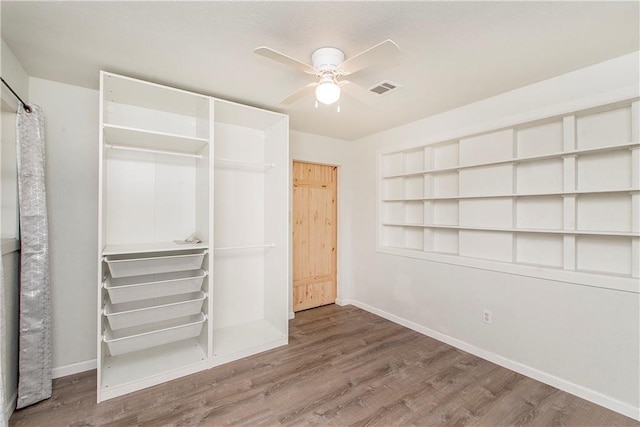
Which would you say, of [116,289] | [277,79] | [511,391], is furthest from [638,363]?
[116,289]

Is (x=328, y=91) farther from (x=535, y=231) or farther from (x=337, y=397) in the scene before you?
(x=337, y=397)

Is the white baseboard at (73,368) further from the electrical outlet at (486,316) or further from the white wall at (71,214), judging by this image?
the electrical outlet at (486,316)

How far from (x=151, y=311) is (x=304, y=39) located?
7.66ft

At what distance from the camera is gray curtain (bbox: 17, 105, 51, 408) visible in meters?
2.00

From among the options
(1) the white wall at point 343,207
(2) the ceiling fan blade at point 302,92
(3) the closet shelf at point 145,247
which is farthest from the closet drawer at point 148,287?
(1) the white wall at point 343,207

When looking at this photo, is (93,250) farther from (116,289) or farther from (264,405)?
(264,405)

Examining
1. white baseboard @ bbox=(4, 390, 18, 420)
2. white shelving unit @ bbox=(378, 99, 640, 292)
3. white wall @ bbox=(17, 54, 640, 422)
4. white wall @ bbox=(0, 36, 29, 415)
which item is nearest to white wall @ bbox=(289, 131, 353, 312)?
white shelving unit @ bbox=(378, 99, 640, 292)

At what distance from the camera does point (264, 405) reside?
6.84 ft

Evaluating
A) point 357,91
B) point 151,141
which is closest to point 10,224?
point 151,141

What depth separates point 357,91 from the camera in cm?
200

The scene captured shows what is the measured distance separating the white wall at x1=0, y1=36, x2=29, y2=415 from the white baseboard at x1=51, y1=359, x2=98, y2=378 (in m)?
0.35

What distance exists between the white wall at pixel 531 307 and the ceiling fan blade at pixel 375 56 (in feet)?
5.46

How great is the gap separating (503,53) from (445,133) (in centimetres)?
115

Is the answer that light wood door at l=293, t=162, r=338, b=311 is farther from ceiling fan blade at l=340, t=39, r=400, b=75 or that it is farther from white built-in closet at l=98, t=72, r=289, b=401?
ceiling fan blade at l=340, t=39, r=400, b=75
